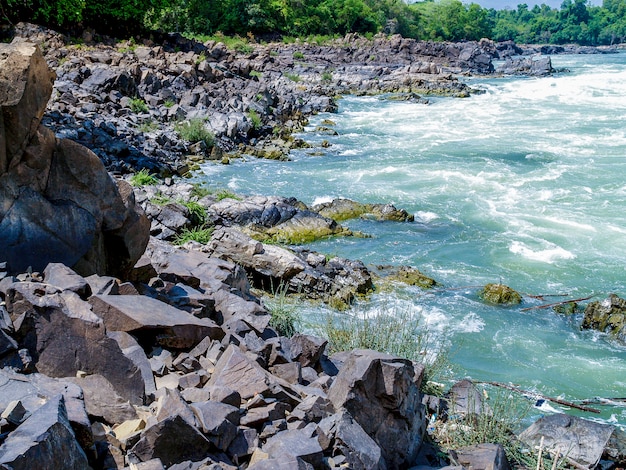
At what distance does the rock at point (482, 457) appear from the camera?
474cm

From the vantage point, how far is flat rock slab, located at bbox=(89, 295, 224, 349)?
4.71 m

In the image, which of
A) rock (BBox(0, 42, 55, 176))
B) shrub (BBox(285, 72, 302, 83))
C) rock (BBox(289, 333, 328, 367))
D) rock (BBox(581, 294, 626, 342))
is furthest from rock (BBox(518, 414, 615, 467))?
shrub (BBox(285, 72, 302, 83))

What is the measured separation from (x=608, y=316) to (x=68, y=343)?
8208mm

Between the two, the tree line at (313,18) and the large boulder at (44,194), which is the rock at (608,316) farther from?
the tree line at (313,18)

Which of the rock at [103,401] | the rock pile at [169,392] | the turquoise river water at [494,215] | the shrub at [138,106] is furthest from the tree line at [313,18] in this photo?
the rock at [103,401]

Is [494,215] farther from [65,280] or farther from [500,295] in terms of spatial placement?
[65,280]

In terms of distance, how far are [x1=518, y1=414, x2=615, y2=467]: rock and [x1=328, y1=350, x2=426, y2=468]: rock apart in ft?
5.64

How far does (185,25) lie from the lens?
51.0 meters

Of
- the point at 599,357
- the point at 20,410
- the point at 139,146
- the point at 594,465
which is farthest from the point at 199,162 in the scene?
the point at 20,410

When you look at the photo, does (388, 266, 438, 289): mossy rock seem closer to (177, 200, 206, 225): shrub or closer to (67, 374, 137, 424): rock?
(177, 200, 206, 225): shrub

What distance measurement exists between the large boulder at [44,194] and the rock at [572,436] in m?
4.24

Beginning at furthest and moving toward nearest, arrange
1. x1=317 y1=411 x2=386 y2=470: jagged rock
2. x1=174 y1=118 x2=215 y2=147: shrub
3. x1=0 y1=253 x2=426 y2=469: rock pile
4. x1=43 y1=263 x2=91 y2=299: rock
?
x1=174 y1=118 x2=215 y2=147: shrub → x1=43 y1=263 x2=91 y2=299: rock → x1=317 y1=411 x2=386 y2=470: jagged rock → x1=0 y1=253 x2=426 y2=469: rock pile

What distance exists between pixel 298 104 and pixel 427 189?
13.2m

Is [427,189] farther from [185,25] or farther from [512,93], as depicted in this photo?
[185,25]
